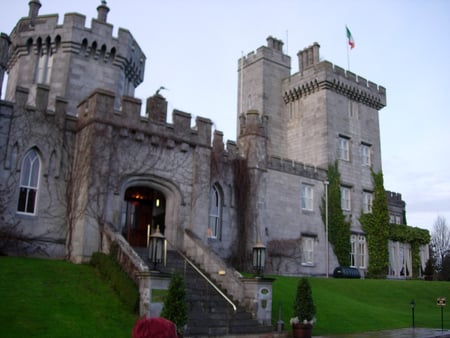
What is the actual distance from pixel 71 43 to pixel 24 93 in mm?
7286

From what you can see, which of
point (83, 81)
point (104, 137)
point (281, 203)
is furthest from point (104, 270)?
point (281, 203)

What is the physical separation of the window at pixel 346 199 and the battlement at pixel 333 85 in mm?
7162

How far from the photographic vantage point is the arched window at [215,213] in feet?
79.8

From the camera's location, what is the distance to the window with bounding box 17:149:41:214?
18930 millimetres

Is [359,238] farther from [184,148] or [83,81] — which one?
[83,81]

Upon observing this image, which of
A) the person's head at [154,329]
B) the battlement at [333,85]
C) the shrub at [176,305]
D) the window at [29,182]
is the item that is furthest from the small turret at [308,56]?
the person's head at [154,329]

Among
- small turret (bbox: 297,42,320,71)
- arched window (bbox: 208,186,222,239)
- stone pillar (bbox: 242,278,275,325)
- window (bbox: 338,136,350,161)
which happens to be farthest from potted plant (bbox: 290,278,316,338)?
small turret (bbox: 297,42,320,71)

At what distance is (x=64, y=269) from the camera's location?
15.9m

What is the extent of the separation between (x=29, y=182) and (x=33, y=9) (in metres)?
12.4

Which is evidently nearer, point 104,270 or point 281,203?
point 104,270

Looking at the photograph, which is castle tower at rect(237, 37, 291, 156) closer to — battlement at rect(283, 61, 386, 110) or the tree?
battlement at rect(283, 61, 386, 110)

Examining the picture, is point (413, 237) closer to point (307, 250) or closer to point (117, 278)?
point (307, 250)

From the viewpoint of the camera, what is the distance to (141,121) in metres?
20.1

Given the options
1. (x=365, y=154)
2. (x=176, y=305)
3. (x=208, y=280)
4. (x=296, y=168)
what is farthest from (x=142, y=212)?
(x=365, y=154)
